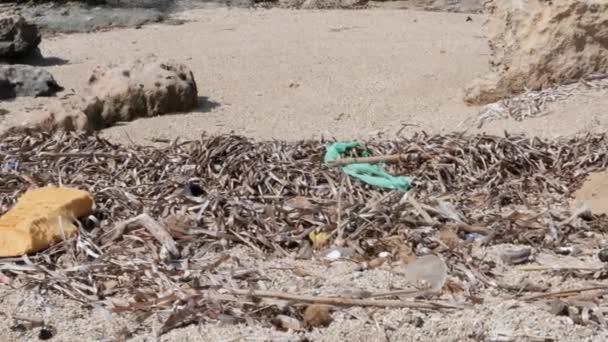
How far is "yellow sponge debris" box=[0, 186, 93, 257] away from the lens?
14.5 ft

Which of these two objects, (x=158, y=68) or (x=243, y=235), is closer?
(x=243, y=235)

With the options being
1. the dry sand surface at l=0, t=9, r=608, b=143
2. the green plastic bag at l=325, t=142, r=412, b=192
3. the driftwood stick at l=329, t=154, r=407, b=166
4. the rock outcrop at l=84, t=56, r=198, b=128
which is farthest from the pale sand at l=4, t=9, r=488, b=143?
the driftwood stick at l=329, t=154, r=407, b=166

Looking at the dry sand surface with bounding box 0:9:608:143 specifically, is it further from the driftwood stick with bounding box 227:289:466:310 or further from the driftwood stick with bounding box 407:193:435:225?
the driftwood stick with bounding box 227:289:466:310

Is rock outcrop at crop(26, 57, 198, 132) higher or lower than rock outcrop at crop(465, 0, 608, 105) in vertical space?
lower

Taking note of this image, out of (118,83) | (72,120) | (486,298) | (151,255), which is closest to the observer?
(486,298)

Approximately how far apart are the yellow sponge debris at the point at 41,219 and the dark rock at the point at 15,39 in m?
5.72

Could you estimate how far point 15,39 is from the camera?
1027 cm

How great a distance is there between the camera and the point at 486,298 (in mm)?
3992

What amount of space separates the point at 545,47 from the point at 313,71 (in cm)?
233

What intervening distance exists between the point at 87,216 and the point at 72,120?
8.68 ft

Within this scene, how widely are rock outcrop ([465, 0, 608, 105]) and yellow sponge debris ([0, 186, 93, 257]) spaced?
425cm

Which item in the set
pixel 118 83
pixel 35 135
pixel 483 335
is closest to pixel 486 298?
pixel 483 335

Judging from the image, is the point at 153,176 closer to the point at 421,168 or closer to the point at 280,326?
the point at 421,168

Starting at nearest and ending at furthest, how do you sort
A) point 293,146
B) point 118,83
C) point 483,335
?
point 483,335
point 293,146
point 118,83
